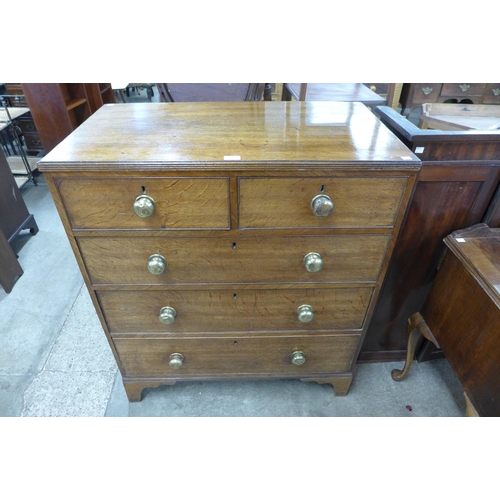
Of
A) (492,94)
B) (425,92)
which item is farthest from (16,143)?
(492,94)

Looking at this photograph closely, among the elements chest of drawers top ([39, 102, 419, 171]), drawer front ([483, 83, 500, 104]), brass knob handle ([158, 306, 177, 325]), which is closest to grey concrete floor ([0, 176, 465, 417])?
brass knob handle ([158, 306, 177, 325])

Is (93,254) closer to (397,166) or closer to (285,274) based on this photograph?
(285,274)

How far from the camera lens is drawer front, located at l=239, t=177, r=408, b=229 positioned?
832 millimetres

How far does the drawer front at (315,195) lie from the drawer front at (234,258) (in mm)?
53

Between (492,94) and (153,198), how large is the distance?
11.6 feet

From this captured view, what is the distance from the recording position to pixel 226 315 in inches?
44.5

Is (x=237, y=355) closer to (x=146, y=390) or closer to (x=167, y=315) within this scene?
(x=167, y=315)

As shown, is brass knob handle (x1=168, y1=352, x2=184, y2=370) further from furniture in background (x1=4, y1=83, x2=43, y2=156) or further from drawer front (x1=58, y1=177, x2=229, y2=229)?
furniture in background (x1=4, y1=83, x2=43, y2=156)

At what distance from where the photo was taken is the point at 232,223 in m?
0.89

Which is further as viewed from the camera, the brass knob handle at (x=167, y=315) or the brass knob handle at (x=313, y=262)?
the brass knob handle at (x=167, y=315)

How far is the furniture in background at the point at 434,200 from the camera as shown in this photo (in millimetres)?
1011

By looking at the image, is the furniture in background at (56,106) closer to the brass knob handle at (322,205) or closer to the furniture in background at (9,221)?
the furniture in background at (9,221)

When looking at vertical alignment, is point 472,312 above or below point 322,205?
below

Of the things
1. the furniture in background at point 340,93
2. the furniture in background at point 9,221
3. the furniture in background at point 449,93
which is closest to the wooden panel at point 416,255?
the furniture in background at point 340,93
